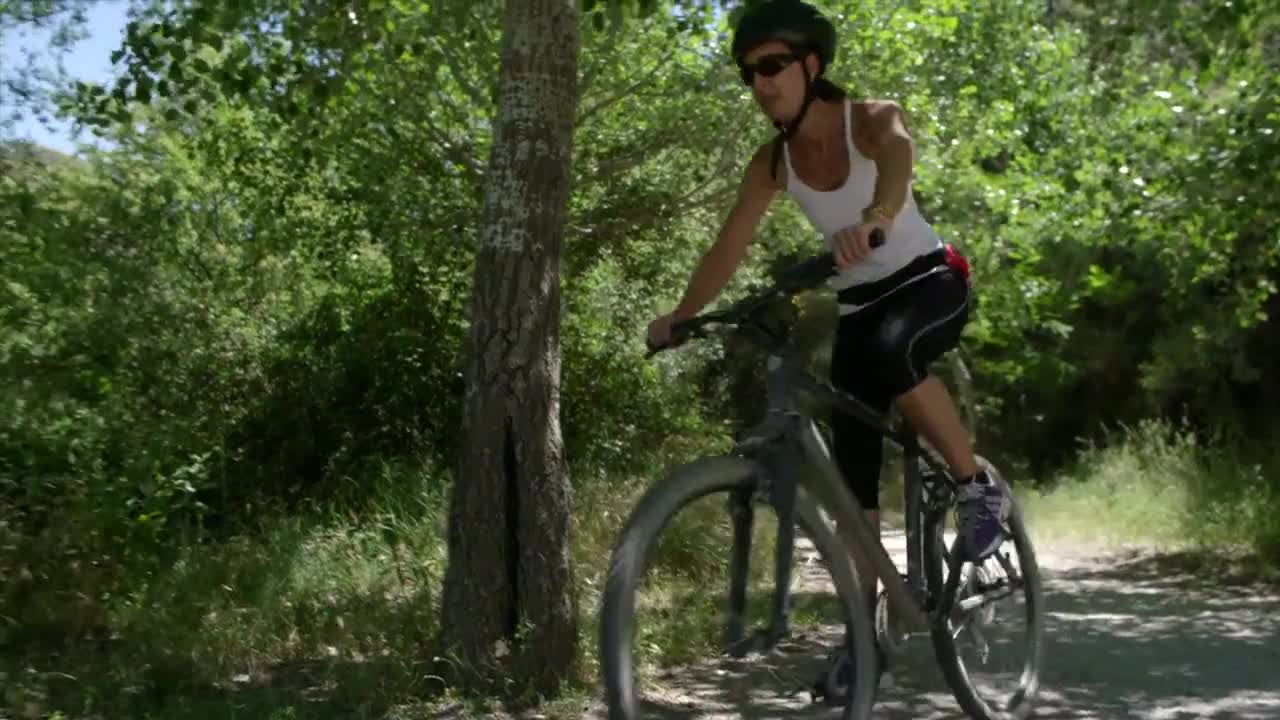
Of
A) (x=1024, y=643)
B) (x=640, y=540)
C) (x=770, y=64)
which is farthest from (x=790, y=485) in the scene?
(x=1024, y=643)

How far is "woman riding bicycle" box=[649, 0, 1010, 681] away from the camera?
4.05 metres

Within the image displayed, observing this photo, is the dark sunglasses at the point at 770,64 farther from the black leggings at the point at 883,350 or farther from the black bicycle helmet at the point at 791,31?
the black leggings at the point at 883,350

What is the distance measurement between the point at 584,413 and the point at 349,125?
9.96 ft

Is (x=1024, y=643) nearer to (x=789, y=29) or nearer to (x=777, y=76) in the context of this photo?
(x=777, y=76)

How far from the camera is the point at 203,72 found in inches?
292

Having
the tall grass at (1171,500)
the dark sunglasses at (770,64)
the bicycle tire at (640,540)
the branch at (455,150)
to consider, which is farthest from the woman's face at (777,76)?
the tall grass at (1171,500)

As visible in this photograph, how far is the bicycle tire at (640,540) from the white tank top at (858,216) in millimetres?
770

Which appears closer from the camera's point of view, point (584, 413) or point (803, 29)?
point (803, 29)

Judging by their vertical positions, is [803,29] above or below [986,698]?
above

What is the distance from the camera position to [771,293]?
383 centimetres

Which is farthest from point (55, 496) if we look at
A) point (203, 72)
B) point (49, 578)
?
point (203, 72)

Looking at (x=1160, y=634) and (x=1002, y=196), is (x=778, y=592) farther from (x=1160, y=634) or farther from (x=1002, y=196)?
(x=1002, y=196)

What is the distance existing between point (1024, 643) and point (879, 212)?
2.26 meters

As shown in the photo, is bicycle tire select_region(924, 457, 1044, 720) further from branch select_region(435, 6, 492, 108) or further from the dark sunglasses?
branch select_region(435, 6, 492, 108)
